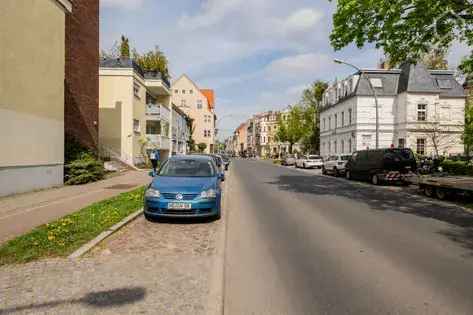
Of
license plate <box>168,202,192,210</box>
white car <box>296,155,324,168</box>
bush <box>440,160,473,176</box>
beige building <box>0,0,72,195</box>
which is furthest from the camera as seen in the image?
white car <box>296,155,324,168</box>

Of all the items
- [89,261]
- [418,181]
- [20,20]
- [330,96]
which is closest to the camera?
[89,261]

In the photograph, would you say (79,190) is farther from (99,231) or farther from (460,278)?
(460,278)

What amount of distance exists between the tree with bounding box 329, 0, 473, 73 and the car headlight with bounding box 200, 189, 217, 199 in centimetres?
716

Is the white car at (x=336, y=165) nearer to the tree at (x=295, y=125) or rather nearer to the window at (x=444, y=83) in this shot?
the window at (x=444, y=83)

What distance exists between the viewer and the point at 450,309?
4.04 metres

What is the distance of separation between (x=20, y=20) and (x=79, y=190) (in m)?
6.24

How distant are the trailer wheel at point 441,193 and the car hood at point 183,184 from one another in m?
8.84

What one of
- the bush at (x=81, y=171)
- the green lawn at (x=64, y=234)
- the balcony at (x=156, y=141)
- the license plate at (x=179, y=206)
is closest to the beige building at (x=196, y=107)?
the balcony at (x=156, y=141)

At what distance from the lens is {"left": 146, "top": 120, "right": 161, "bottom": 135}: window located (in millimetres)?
36925

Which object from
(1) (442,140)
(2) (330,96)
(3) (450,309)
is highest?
(2) (330,96)

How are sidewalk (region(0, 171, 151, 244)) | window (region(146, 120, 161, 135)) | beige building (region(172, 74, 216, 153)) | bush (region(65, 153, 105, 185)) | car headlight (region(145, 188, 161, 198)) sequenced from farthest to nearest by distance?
beige building (region(172, 74, 216, 153)) → window (region(146, 120, 161, 135)) → bush (region(65, 153, 105, 185)) → car headlight (region(145, 188, 161, 198)) → sidewalk (region(0, 171, 151, 244))

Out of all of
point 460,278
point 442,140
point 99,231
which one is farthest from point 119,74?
point 442,140

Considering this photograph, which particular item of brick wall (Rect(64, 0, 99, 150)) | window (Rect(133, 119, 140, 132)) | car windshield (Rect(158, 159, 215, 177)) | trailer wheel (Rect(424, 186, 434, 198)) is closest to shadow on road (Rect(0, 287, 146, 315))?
car windshield (Rect(158, 159, 215, 177))

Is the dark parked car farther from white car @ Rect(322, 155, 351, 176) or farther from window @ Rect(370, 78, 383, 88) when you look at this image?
window @ Rect(370, 78, 383, 88)
